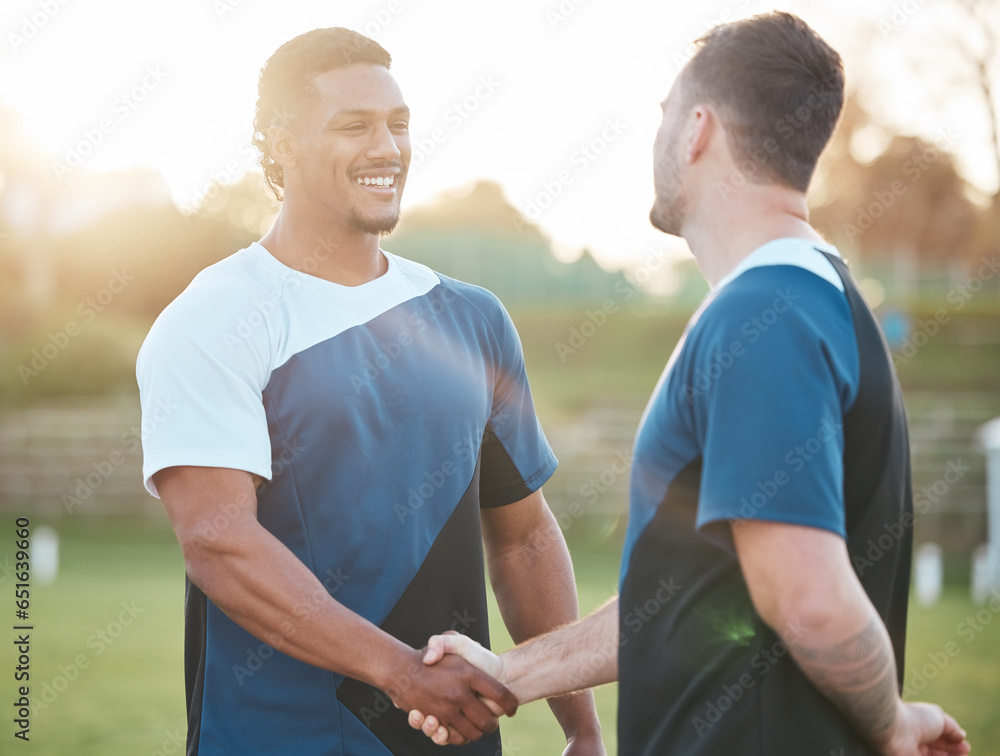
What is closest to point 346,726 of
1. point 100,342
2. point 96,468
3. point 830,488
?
point 830,488

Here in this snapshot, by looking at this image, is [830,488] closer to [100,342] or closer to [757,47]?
[757,47]

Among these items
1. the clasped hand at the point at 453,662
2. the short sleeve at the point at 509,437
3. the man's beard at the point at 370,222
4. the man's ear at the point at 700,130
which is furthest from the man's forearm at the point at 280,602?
the man's ear at the point at 700,130

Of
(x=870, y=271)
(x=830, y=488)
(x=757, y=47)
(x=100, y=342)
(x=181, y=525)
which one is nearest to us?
(x=830, y=488)

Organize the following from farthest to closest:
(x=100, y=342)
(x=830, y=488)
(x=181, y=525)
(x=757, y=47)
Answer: (x=100, y=342)
(x=181, y=525)
(x=757, y=47)
(x=830, y=488)

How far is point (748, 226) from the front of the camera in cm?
171

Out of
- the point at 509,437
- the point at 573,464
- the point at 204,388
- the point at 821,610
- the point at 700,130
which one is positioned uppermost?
the point at 700,130

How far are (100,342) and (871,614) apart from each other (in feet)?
63.0

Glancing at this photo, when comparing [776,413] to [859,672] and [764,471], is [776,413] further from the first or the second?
[859,672]

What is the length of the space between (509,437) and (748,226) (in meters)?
1.14

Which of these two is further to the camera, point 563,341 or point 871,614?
point 563,341

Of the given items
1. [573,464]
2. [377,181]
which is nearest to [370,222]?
[377,181]

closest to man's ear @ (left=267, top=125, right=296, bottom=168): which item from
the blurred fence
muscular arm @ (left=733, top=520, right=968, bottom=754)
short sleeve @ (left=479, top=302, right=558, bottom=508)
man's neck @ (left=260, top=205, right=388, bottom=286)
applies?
man's neck @ (left=260, top=205, right=388, bottom=286)

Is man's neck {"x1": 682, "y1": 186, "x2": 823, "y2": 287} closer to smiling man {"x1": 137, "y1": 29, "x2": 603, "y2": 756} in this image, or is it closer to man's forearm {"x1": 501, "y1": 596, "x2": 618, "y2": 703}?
man's forearm {"x1": 501, "y1": 596, "x2": 618, "y2": 703}

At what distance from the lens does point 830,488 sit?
1474 mm
